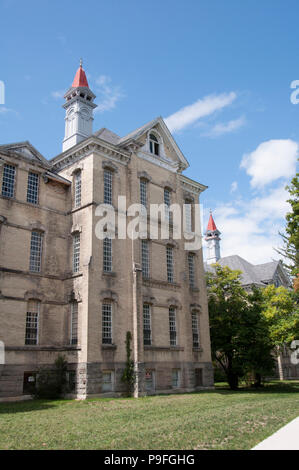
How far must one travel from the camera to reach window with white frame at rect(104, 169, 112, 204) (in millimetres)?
27969

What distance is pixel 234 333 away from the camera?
3225cm

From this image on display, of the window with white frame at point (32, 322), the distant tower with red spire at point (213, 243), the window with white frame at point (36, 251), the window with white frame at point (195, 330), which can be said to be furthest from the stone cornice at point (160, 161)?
the distant tower with red spire at point (213, 243)

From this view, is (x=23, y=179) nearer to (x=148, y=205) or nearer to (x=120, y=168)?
(x=120, y=168)

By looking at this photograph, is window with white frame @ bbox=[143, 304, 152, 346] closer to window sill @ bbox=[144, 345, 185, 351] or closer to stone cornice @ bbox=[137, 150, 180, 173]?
window sill @ bbox=[144, 345, 185, 351]

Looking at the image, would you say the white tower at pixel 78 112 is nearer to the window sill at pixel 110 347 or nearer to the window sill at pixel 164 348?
the window sill at pixel 110 347

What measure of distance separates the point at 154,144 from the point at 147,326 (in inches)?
580

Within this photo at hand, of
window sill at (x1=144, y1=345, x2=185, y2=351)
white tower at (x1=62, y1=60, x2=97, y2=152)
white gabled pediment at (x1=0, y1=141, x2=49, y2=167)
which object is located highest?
white tower at (x1=62, y1=60, x2=97, y2=152)

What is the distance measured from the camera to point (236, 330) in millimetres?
31844

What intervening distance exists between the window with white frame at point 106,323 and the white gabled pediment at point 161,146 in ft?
40.0

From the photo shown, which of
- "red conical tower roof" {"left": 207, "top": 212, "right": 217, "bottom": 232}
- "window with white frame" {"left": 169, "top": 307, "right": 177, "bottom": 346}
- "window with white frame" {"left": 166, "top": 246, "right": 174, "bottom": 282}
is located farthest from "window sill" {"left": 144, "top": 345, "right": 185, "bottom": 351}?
"red conical tower roof" {"left": 207, "top": 212, "right": 217, "bottom": 232}

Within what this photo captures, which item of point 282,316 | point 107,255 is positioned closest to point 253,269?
point 282,316

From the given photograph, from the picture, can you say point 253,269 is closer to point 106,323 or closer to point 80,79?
point 80,79

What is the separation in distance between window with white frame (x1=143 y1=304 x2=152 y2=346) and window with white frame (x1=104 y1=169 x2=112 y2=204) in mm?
7784
